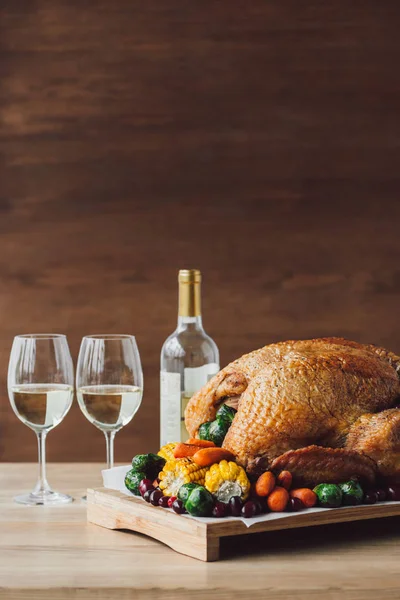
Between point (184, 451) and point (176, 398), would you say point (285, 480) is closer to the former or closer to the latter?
point (184, 451)

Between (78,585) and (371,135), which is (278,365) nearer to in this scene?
(78,585)

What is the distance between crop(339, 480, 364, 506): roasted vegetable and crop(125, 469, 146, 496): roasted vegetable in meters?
0.25

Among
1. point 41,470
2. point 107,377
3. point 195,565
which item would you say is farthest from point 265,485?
point 41,470

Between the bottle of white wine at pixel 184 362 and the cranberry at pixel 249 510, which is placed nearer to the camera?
the cranberry at pixel 249 510

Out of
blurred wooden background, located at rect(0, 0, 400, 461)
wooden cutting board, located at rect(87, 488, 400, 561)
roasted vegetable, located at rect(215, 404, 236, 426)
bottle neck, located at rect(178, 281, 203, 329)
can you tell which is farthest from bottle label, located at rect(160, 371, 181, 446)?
blurred wooden background, located at rect(0, 0, 400, 461)

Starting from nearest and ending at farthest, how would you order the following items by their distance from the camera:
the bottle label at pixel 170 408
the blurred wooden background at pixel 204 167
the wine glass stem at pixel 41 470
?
the wine glass stem at pixel 41 470
the bottle label at pixel 170 408
the blurred wooden background at pixel 204 167

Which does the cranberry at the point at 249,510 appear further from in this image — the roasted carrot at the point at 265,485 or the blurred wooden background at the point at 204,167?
the blurred wooden background at the point at 204,167

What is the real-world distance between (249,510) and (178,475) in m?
0.11

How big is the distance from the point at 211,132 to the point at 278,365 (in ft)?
4.74

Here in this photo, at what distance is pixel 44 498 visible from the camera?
4.43 ft

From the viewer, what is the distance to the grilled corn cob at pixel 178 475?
1.09 meters

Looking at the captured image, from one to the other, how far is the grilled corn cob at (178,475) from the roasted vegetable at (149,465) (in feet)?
0.16

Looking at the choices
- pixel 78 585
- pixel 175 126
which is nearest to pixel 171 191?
pixel 175 126

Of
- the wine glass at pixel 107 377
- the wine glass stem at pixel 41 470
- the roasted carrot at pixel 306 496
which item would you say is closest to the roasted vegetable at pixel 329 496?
the roasted carrot at pixel 306 496
